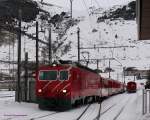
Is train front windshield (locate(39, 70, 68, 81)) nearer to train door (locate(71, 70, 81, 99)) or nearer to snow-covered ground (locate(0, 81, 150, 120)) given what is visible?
train door (locate(71, 70, 81, 99))

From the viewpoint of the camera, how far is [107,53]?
15938 cm

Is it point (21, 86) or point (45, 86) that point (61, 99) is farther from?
point (21, 86)

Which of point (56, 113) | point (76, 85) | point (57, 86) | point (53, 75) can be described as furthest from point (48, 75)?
point (56, 113)

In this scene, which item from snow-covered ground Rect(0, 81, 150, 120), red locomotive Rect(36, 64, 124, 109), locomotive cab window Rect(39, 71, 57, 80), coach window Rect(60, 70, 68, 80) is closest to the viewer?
snow-covered ground Rect(0, 81, 150, 120)

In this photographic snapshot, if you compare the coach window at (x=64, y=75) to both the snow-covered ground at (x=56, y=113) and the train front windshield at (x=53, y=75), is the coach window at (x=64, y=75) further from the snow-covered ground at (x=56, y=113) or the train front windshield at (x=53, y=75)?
the snow-covered ground at (x=56, y=113)

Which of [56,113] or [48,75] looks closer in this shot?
[56,113]

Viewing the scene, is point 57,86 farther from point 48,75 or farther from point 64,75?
point 48,75

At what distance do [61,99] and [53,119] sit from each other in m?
6.03

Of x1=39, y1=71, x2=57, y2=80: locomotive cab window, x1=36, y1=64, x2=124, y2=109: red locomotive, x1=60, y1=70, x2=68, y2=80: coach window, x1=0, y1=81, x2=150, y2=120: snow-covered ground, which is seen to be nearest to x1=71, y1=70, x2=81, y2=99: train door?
x1=36, y1=64, x2=124, y2=109: red locomotive

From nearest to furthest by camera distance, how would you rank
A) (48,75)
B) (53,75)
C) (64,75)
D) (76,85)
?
1. (64,75)
2. (53,75)
3. (48,75)
4. (76,85)

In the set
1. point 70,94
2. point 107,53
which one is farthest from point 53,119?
point 107,53

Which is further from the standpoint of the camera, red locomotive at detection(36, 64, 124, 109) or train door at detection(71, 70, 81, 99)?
train door at detection(71, 70, 81, 99)

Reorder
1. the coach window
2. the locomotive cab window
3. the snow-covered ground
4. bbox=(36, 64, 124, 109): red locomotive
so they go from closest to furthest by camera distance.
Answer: the snow-covered ground
bbox=(36, 64, 124, 109): red locomotive
the coach window
the locomotive cab window

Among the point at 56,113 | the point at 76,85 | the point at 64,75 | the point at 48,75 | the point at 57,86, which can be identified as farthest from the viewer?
the point at 76,85
